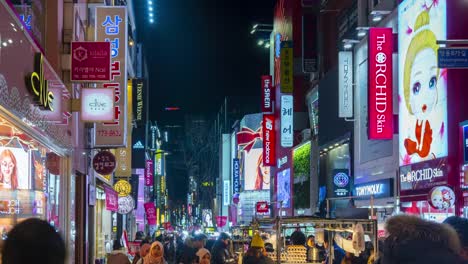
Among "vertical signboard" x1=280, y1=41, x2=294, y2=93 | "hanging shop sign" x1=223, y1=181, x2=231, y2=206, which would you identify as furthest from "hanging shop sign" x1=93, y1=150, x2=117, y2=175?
"hanging shop sign" x1=223, y1=181, x2=231, y2=206

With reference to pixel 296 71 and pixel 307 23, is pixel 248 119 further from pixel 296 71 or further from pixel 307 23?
pixel 307 23

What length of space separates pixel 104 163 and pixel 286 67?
2044 cm

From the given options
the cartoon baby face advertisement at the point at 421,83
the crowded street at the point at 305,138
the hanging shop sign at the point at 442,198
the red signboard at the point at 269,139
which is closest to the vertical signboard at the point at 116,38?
the crowded street at the point at 305,138

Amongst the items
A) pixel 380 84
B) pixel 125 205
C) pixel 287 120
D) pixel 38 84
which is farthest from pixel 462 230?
pixel 287 120

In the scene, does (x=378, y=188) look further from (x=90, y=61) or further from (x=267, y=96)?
(x=267, y=96)

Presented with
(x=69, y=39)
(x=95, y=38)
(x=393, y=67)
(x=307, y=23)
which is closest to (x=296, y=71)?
(x=307, y=23)

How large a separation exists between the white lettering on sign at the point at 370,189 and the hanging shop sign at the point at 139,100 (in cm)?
1362

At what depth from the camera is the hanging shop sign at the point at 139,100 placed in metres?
34.2

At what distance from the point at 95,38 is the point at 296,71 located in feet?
77.7

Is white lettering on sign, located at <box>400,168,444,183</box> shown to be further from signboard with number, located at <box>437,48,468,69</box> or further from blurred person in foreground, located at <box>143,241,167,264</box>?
blurred person in foreground, located at <box>143,241,167,264</box>

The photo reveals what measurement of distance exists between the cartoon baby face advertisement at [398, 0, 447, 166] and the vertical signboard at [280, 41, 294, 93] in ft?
58.7

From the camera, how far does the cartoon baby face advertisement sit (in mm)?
17031

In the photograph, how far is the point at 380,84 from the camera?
20.2m

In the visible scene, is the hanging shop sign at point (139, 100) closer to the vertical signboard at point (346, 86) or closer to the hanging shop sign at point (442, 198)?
the vertical signboard at point (346, 86)
